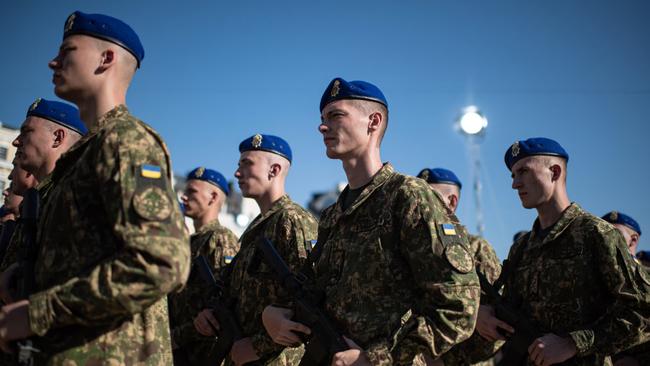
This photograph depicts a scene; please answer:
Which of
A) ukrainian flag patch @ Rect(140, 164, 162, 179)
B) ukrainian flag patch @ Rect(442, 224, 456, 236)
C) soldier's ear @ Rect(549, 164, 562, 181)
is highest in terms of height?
soldier's ear @ Rect(549, 164, 562, 181)

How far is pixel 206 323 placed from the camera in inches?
227

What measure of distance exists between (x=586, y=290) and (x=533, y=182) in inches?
44.1

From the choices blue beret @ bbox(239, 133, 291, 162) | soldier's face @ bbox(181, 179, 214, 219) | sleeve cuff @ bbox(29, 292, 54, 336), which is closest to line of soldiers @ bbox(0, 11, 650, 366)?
sleeve cuff @ bbox(29, 292, 54, 336)

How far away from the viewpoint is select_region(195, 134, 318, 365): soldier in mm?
5094

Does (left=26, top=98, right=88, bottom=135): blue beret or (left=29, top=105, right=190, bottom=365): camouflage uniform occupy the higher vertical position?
(left=26, top=98, right=88, bottom=135): blue beret

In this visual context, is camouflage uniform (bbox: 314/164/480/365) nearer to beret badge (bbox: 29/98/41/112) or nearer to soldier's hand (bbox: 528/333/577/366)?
soldier's hand (bbox: 528/333/577/366)

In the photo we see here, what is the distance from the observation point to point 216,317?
5.68m

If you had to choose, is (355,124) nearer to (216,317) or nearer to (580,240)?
(580,240)

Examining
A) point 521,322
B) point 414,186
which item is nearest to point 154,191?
point 414,186

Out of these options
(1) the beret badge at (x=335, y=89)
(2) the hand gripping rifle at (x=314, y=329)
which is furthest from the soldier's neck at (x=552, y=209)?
(2) the hand gripping rifle at (x=314, y=329)

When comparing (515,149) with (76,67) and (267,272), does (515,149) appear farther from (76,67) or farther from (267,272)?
(76,67)

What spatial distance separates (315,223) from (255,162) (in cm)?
130

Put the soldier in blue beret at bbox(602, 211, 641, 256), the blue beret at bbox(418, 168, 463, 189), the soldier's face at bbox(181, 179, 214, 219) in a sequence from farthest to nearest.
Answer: the soldier in blue beret at bbox(602, 211, 641, 256), the blue beret at bbox(418, 168, 463, 189), the soldier's face at bbox(181, 179, 214, 219)

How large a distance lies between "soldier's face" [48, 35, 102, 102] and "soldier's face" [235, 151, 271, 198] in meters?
3.33
